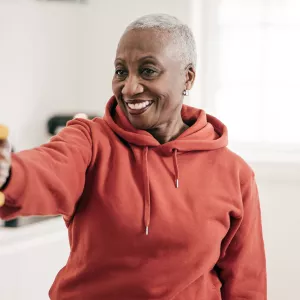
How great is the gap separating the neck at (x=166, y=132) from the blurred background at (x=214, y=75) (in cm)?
99

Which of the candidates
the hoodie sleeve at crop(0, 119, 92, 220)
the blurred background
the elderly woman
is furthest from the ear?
the blurred background

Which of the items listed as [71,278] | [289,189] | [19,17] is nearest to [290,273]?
[289,189]

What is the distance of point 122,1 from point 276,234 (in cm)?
Result: 122

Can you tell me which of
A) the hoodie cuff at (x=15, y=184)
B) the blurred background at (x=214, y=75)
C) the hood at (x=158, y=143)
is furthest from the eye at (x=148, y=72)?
the blurred background at (x=214, y=75)

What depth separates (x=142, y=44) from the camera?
3.17 ft

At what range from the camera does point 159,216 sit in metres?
0.97

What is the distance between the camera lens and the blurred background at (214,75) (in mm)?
2113

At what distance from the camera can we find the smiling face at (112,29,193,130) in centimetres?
97

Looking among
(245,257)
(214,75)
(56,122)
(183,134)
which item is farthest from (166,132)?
(214,75)

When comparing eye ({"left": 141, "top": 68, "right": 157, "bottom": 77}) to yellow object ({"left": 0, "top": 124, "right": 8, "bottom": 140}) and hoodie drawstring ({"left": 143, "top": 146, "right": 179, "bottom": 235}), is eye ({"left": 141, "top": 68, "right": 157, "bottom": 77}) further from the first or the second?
yellow object ({"left": 0, "top": 124, "right": 8, "bottom": 140})

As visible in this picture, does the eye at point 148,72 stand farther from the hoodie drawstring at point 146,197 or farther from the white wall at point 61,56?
the white wall at point 61,56

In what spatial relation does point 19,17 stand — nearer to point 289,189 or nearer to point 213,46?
point 213,46

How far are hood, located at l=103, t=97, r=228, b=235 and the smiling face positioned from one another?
0.08 feet

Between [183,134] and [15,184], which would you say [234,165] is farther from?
[15,184]
